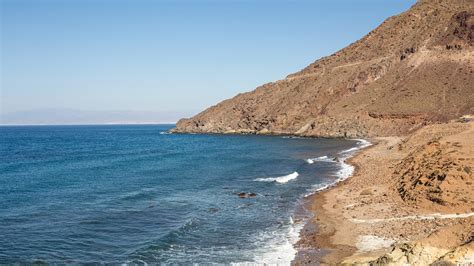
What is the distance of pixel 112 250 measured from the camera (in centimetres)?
2092

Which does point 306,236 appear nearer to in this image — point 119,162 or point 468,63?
point 119,162

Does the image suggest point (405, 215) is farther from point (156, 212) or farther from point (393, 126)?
point (393, 126)

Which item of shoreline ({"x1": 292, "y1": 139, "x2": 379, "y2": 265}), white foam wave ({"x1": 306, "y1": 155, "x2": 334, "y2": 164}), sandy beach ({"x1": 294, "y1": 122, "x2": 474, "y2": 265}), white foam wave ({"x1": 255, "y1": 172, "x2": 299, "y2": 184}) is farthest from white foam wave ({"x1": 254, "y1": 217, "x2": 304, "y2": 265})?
white foam wave ({"x1": 306, "y1": 155, "x2": 334, "y2": 164})

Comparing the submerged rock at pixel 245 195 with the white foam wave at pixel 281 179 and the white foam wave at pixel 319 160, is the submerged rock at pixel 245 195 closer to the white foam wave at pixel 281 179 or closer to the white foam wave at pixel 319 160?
the white foam wave at pixel 281 179

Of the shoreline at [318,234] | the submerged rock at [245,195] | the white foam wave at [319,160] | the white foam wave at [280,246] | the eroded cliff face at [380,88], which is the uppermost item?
the eroded cliff face at [380,88]

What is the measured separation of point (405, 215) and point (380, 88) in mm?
91676

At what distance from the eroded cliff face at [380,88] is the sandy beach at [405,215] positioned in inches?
2325

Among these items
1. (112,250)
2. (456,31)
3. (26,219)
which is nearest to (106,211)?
(26,219)

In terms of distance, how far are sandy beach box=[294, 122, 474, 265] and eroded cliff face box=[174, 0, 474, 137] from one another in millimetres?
59057

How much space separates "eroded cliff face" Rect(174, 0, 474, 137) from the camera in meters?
95.0

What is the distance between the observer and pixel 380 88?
361 ft

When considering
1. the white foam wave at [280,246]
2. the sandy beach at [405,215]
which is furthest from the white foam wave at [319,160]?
the white foam wave at [280,246]

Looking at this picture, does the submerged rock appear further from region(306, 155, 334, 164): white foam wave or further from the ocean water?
region(306, 155, 334, 164): white foam wave

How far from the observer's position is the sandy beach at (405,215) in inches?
562
